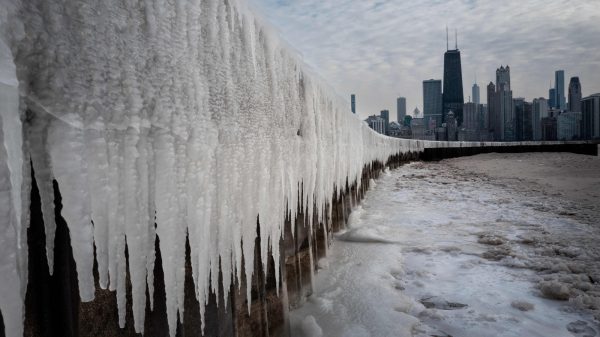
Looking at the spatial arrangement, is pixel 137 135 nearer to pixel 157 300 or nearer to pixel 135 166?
pixel 135 166

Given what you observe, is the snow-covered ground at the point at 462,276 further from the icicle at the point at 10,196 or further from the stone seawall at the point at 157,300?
the icicle at the point at 10,196

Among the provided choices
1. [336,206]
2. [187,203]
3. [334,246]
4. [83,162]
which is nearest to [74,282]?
[83,162]

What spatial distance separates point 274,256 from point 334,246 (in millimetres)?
2005

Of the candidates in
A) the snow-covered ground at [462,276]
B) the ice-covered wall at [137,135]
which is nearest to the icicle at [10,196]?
the ice-covered wall at [137,135]

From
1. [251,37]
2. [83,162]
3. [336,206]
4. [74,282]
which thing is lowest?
[336,206]

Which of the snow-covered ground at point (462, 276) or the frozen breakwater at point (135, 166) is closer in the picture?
the frozen breakwater at point (135, 166)

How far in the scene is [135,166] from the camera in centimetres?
104

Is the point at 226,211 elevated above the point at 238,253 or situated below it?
above

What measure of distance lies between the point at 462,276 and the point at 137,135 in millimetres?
2799

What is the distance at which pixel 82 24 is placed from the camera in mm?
879

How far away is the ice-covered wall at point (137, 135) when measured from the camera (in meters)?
0.76

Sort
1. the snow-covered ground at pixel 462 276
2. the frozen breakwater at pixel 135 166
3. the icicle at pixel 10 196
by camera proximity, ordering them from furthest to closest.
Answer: the snow-covered ground at pixel 462 276
the frozen breakwater at pixel 135 166
the icicle at pixel 10 196

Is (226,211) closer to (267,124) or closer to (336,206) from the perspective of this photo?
(267,124)

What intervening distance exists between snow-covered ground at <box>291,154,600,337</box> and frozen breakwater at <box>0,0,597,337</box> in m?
0.83
